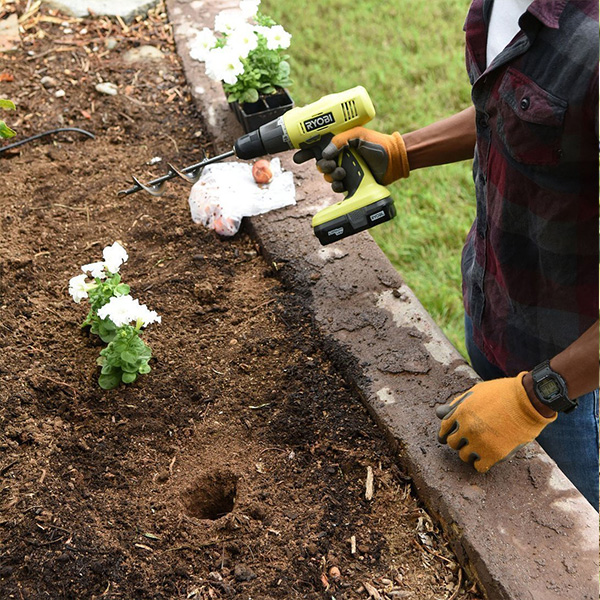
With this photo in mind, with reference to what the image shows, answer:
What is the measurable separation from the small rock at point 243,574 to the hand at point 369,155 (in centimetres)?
138

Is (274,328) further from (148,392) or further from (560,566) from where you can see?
(560,566)

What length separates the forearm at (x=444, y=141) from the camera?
252 centimetres

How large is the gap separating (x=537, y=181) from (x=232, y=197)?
1.58 meters

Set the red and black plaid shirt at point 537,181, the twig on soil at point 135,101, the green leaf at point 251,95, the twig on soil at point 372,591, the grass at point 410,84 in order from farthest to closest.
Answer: the twig on soil at point 135,101
the grass at point 410,84
the green leaf at point 251,95
the twig on soil at point 372,591
the red and black plaid shirt at point 537,181

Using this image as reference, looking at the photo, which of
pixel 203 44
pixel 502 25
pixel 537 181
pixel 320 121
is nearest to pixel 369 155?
pixel 320 121

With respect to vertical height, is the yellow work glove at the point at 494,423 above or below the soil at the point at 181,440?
above

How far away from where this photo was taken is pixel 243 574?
1998mm

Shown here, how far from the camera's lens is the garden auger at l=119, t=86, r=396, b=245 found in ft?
8.50

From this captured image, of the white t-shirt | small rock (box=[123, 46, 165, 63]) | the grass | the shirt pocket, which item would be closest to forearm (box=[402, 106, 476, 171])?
the white t-shirt

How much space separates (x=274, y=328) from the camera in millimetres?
2684

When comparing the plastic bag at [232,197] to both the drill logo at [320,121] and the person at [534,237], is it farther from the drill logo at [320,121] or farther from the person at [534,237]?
the person at [534,237]

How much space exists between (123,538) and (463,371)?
116cm

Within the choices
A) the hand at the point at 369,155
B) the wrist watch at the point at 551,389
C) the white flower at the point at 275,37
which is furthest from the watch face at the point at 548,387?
the white flower at the point at 275,37

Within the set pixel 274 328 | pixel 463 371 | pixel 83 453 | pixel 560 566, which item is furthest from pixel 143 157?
pixel 560 566
